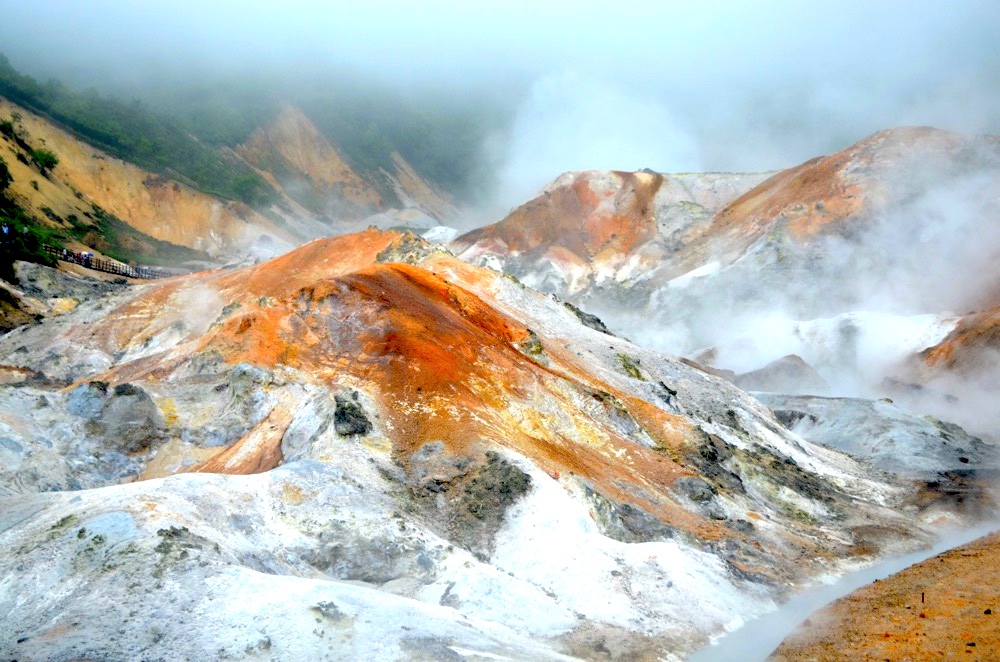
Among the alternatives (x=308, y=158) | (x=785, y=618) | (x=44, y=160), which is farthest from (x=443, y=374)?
(x=308, y=158)

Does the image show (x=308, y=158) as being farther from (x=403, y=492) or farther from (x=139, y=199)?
(x=403, y=492)

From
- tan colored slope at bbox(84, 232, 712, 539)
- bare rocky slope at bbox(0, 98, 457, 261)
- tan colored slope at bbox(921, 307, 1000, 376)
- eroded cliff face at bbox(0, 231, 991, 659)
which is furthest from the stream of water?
bare rocky slope at bbox(0, 98, 457, 261)

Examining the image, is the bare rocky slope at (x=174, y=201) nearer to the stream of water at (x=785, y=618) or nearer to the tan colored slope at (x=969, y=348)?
the tan colored slope at (x=969, y=348)

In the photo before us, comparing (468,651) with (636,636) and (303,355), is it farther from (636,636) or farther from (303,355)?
(303,355)

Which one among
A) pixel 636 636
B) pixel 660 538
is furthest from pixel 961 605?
pixel 660 538

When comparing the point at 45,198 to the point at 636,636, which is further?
the point at 45,198

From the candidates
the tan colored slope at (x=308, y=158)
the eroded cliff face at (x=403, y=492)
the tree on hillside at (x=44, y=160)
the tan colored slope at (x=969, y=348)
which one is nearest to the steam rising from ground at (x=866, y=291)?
the tan colored slope at (x=969, y=348)

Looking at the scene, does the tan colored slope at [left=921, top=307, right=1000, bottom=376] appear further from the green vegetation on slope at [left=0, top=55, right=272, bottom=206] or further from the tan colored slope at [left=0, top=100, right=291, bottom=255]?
the green vegetation on slope at [left=0, top=55, right=272, bottom=206]
